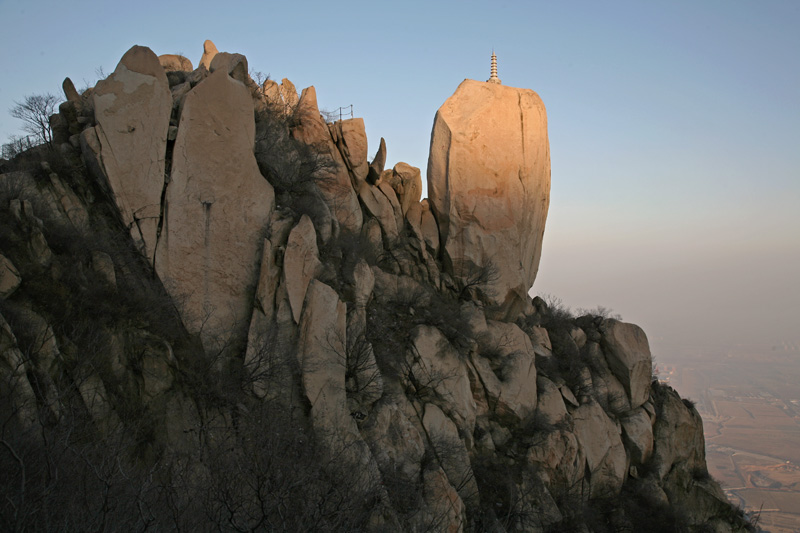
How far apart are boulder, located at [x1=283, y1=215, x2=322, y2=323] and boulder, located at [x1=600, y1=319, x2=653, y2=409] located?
634 inches

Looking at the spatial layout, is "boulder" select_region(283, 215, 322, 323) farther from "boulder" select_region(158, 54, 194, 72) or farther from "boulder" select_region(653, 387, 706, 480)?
"boulder" select_region(653, 387, 706, 480)

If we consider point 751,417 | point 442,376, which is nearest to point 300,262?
point 442,376

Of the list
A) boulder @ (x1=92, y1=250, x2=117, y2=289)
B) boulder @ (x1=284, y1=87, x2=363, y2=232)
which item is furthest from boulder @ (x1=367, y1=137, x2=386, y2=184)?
boulder @ (x1=92, y1=250, x2=117, y2=289)

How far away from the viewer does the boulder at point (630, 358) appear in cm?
3014

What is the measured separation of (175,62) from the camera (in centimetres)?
2914

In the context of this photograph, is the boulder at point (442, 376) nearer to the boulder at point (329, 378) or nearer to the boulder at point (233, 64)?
the boulder at point (329, 378)

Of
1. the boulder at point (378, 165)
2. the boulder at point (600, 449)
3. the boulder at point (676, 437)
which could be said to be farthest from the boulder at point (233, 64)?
the boulder at point (676, 437)

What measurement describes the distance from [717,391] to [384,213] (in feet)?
325

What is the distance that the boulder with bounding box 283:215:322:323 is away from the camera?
67.3 feet

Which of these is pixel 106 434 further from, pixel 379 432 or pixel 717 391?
pixel 717 391

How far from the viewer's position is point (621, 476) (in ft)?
88.9

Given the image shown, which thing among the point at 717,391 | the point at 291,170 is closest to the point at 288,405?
the point at 291,170

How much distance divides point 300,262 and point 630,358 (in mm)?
17198

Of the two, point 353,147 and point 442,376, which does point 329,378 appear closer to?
point 442,376
